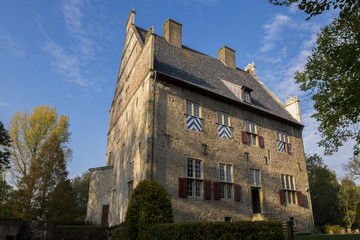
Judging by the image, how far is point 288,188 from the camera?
1992 centimetres

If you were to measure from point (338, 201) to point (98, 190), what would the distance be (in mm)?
28128

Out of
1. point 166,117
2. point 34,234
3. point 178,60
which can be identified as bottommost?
point 34,234

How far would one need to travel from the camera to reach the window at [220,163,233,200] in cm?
1558

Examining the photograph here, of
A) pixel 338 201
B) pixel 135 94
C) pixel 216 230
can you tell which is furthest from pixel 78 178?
pixel 216 230

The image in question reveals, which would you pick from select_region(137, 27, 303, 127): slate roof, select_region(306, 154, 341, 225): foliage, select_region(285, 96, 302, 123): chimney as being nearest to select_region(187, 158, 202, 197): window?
select_region(137, 27, 303, 127): slate roof

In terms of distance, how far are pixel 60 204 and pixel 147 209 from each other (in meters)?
15.9

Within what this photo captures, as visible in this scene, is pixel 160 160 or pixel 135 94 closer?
pixel 160 160

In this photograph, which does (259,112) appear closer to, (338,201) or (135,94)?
(135,94)

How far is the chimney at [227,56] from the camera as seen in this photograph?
79.6 ft

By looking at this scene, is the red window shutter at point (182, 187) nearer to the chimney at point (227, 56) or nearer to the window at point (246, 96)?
the window at point (246, 96)

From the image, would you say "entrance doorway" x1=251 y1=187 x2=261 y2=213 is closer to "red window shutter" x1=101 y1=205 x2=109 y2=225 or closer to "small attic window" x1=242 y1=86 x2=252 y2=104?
"small attic window" x1=242 y1=86 x2=252 y2=104

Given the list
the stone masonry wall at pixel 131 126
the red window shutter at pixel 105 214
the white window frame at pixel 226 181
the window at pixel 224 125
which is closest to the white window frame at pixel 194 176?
the white window frame at pixel 226 181

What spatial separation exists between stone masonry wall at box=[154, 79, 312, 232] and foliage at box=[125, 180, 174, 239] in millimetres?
2197

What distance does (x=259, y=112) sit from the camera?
777 inches
